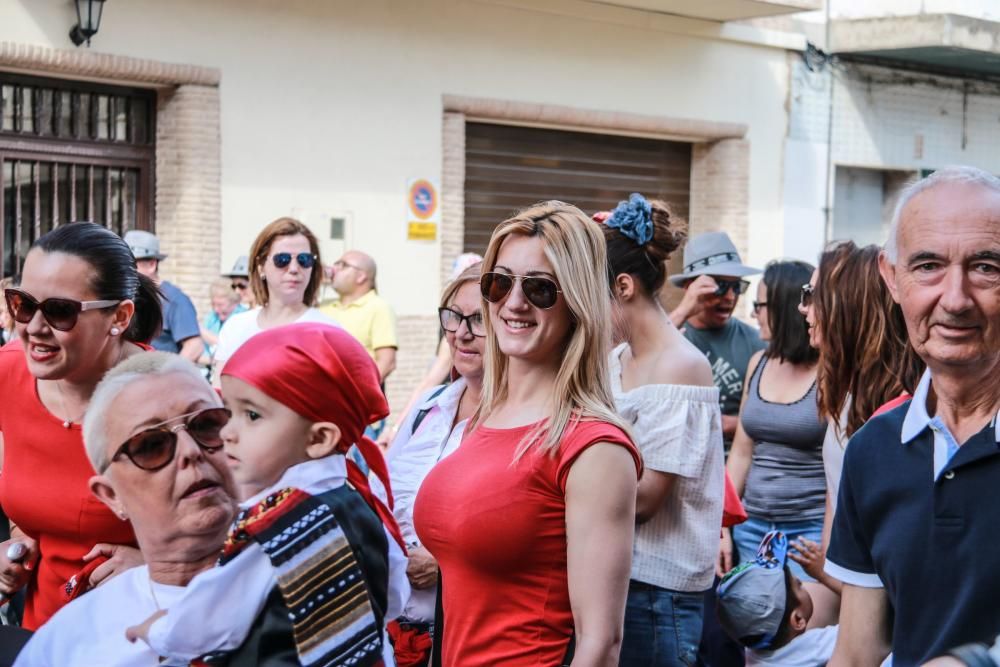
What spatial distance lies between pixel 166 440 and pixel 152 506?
0.14m

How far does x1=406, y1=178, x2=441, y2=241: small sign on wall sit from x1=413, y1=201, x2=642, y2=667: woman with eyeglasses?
32.8 feet

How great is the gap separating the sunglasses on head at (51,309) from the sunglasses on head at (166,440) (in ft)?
2.12

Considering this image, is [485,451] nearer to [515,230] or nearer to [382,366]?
[515,230]

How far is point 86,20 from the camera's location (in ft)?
34.9

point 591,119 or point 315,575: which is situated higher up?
point 591,119

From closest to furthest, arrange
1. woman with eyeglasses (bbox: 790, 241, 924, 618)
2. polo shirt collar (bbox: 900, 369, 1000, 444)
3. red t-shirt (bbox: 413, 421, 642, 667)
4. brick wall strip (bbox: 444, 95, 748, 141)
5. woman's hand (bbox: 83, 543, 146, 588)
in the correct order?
1. polo shirt collar (bbox: 900, 369, 1000, 444)
2. red t-shirt (bbox: 413, 421, 642, 667)
3. woman's hand (bbox: 83, 543, 146, 588)
4. woman with eyeglasses (bbox: 790, 241, 924, 618)
5. brick wall strip (bbox: 444, 95, 748, 141)

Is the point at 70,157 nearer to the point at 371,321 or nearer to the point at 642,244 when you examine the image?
the point at 371,321

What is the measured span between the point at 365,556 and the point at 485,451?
1.79 feet

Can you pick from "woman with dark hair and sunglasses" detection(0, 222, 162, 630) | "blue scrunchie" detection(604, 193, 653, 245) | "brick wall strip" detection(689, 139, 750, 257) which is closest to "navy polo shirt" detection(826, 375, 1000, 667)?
"blue scrunchie" detection(604, 193, 653, 245)

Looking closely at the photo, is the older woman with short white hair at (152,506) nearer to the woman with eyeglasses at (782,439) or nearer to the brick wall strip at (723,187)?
the woman with eyeglasses at (782,439)

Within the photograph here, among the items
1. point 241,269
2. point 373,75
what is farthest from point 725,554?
point 373,75

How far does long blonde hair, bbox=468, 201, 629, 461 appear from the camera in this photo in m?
2.83

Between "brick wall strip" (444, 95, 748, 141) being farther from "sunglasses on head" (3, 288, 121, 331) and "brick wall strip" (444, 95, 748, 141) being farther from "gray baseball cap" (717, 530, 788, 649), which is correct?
"sunglasses on head" (3, 288, 121, 331)

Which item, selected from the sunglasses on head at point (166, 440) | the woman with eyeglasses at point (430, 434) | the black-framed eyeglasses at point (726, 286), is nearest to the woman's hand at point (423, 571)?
the woman with eyeglasses at point (430, 434)
